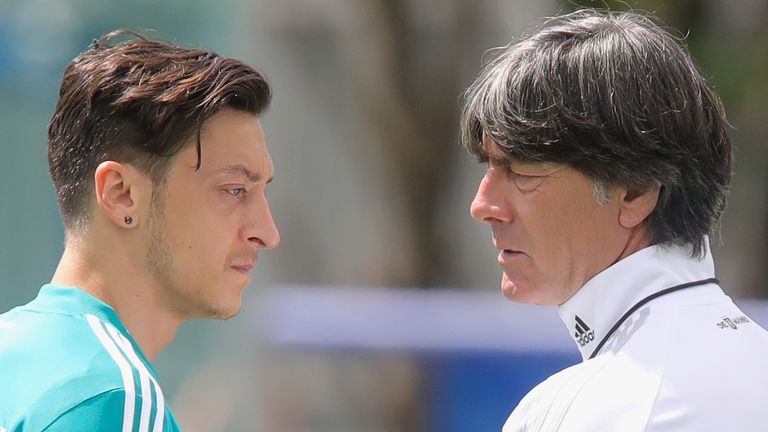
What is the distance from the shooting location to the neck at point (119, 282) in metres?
2.17

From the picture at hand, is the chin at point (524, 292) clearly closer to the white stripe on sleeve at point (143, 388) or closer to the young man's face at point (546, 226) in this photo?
the young man's face at point (546, 226)

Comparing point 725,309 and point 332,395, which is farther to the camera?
point 332,395

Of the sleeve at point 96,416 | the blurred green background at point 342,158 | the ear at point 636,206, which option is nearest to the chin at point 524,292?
the ear at point 636,206

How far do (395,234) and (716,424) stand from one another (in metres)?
4.18

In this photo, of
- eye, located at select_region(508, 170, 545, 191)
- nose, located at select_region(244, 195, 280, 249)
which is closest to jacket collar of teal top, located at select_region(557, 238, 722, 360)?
eye, located at select_region(508, 170, 545, 191)

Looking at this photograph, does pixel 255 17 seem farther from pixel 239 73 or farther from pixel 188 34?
pixel 239 73

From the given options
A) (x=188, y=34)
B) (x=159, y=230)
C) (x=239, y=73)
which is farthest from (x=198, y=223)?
(x=188, y=34)

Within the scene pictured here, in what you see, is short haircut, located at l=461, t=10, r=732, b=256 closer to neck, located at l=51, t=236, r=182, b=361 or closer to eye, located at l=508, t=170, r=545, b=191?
eye, located at l=508, t=170, r=545, b=191

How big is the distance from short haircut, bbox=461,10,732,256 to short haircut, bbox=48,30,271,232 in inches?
25.0

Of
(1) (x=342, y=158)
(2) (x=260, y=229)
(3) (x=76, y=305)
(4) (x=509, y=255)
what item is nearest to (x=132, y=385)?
(3) (x=76, y=305)

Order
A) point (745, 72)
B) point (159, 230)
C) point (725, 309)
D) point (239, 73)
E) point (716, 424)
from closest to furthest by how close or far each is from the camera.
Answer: point (716, 424)
point (725, 309)
point (159, 230)
point (239, 73)
point (745, 72)

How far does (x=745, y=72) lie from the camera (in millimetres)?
5863

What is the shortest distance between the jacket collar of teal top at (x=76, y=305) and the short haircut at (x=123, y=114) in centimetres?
19

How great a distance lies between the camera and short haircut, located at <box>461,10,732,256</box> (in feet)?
6.63
